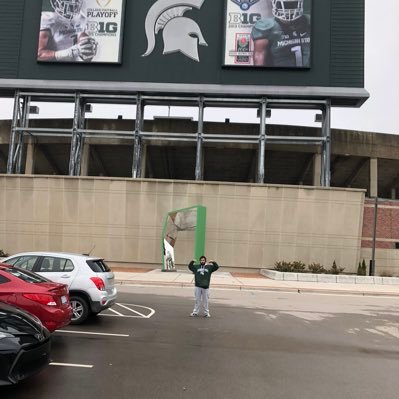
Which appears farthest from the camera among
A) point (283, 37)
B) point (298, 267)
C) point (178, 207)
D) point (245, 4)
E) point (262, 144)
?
point (245, 4)

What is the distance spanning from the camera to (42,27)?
33.9 m

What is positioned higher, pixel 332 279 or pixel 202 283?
pixel 202 283

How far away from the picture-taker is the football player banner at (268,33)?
107ft

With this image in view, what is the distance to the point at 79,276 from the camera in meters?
→ 10.1

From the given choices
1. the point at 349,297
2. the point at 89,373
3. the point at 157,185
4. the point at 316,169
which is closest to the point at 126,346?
the point at 89,373

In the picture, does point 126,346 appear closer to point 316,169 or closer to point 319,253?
point 319,253

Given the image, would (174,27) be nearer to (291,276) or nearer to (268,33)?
(268,33)

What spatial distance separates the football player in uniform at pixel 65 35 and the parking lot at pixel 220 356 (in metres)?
25.0

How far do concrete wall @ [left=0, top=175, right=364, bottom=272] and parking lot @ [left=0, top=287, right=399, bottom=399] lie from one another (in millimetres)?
16497

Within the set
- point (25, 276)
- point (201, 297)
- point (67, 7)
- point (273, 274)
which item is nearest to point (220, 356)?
point (25, 276)

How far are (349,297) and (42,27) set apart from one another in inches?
1110

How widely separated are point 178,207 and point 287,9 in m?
16.0

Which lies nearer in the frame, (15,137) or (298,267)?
(298,267)

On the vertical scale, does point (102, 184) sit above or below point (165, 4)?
below
